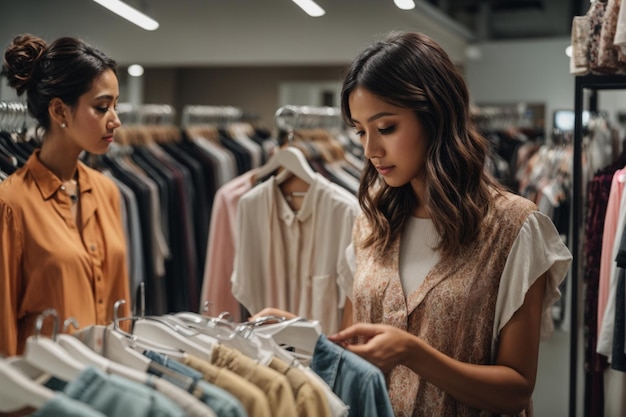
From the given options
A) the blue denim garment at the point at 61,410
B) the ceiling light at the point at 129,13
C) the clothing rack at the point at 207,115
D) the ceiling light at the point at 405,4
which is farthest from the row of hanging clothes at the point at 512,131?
the blue denim garment at the point at 61,410

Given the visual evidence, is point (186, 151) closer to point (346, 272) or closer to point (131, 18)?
point (131, 18)

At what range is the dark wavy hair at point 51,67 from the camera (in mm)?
2055

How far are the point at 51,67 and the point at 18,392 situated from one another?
1172 millimetres

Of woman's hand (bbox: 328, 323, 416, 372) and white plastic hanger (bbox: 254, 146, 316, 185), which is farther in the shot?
white plastic hanger (bbox: 254, 146, 316, 185)

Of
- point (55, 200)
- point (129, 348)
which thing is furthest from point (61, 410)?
point (55, 200)

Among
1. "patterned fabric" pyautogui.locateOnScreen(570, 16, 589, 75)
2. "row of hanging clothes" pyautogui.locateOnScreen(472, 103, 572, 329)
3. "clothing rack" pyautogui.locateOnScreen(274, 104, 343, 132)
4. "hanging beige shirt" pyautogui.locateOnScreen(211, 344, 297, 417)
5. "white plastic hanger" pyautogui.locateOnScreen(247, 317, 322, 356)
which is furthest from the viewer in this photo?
"row of hanging clothes" pyautogui.locateOnScreen(472, 103, 572, 329)

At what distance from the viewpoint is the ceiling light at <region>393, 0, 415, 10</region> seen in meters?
4.16

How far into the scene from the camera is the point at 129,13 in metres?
3.68

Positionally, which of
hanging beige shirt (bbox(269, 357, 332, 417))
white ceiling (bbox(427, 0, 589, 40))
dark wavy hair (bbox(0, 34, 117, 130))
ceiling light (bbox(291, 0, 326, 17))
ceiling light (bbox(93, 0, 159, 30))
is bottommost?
hanging beige shirt (bbox(269, 357, 332, 417))

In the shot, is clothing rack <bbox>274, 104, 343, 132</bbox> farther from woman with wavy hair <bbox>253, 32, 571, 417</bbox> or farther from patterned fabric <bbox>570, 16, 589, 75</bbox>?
woman with wavy hair <bbox>253, 32, 571, 417</bbox>

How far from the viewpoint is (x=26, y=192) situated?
80.7 inches

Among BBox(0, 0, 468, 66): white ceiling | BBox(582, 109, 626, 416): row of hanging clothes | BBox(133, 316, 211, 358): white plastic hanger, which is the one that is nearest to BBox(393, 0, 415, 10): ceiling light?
BBox(0, 0, 468, 66): white ceiling

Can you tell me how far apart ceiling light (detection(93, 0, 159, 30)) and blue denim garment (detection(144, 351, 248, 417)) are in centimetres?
224

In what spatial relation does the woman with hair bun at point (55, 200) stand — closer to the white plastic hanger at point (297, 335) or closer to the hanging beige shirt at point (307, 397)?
the white plastic hanger at point (297, 335)
